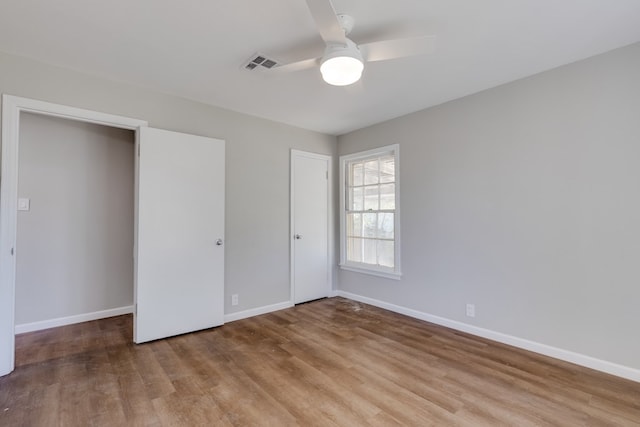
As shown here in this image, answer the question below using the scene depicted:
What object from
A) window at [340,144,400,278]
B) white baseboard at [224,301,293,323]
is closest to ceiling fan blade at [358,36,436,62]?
window at [340,144,400,278]

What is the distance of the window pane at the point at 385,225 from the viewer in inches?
153

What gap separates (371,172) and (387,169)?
28 centimetres

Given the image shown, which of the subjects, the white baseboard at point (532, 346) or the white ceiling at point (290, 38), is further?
the white baseboard at point (532, 346)

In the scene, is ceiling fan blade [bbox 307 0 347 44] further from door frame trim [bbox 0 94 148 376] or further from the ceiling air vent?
door frame trim [bbox 0 94 148 376]

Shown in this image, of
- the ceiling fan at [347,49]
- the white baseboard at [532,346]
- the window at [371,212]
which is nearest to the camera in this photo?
the ceiling fan at [347,49]

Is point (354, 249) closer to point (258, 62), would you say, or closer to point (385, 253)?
point (385, 253)

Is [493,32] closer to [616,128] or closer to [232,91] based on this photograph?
[616,128]

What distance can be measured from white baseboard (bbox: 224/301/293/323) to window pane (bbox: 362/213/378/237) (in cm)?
144

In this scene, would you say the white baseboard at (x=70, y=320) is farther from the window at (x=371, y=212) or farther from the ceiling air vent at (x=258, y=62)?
the ceiling air vent at (x=258, y=62)

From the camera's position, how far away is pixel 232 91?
305 centimetres

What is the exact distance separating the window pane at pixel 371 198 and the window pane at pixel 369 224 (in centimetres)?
10

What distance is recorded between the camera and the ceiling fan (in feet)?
5.43

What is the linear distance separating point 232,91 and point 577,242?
340 cm

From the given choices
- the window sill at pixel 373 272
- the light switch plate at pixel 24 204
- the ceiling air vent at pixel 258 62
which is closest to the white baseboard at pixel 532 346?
the window sill at pixel 373 272
